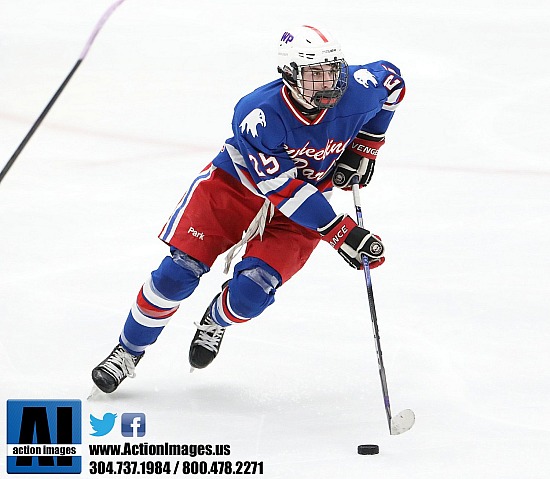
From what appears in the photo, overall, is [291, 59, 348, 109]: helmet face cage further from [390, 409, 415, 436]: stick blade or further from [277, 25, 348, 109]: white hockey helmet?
[390, 409, 415, 436]: stick blade

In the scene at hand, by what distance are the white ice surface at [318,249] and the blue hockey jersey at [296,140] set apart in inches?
24.3

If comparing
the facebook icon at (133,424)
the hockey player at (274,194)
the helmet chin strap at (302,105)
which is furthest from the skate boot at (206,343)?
the helmet chin strap at (302,105)

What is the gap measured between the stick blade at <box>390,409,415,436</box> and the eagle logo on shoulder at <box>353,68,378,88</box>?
3.27 feet

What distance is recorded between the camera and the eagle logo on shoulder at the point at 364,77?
3589 millimetres

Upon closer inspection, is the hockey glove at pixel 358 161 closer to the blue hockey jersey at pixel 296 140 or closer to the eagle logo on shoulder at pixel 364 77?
the blue hockey jersey at pixel 296 140

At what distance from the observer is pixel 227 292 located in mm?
3631

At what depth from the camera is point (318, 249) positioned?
4926 millimetres

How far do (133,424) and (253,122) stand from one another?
2.95ft

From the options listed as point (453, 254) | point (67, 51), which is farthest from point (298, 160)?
point (67, 51)

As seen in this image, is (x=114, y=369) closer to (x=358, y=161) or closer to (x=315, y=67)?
(x=358, y=161)

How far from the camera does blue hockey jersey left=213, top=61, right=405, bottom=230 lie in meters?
3.33

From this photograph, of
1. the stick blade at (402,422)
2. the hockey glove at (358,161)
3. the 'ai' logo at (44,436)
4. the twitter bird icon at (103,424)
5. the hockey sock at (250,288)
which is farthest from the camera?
the hockey glove at (358,161)

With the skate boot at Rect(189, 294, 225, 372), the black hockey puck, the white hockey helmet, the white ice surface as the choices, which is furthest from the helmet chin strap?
the black hockey puck

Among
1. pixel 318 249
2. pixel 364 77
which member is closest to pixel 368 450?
pixel 364 77
